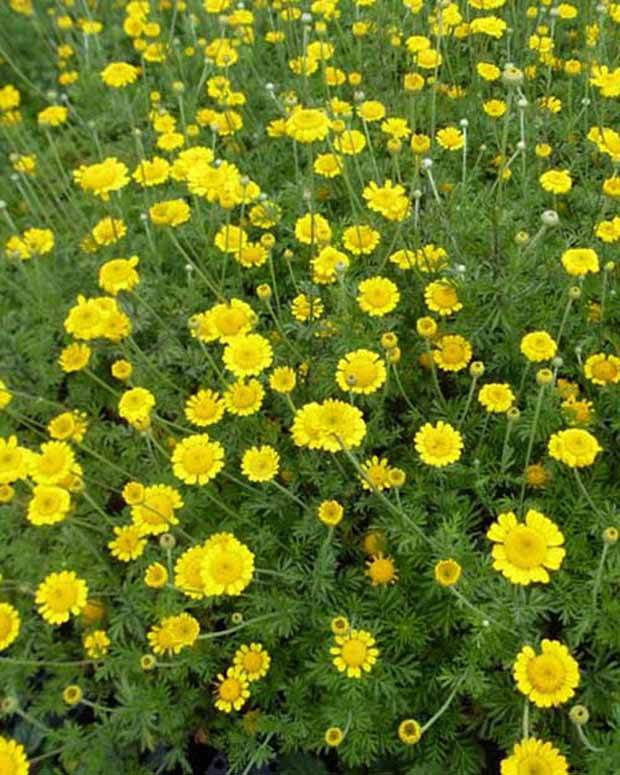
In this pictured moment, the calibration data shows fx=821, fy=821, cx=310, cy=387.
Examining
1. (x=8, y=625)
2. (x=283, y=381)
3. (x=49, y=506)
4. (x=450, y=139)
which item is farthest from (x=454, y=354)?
(x=8, y=625)

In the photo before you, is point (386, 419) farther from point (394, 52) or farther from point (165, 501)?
point (394, 52)

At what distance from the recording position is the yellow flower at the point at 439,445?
2334mm

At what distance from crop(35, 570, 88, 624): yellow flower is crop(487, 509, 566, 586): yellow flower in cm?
119

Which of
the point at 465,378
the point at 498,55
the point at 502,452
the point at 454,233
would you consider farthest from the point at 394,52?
the point at 502,452

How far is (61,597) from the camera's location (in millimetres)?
2393

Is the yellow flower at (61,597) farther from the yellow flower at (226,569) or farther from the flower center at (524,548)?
the flower center at (524,548)

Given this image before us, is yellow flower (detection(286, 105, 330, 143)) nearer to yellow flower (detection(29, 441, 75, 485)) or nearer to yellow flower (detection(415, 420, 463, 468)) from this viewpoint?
yellow flower (detection(415, 420, 463, 468))

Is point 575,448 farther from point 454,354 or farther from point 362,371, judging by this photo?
point 362,371

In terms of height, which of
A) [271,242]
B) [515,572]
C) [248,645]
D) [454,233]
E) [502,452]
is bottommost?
[248,645]

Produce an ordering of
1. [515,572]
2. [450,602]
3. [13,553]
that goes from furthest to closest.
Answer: [13,553] → [450,602] → [515,572]

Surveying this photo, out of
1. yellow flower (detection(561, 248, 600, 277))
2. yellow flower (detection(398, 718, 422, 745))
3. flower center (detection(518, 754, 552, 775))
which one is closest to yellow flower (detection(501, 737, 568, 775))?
flower center (detection(518, 754, 552, 775))

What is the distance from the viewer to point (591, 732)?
7.07ft

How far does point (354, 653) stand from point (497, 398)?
84 cm

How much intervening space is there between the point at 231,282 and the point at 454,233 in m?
0.90
